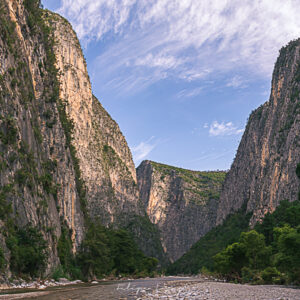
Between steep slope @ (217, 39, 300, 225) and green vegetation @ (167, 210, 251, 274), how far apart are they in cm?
885

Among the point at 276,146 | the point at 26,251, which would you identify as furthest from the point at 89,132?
the point at 26,251

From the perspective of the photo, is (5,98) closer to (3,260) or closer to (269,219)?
(3,260)

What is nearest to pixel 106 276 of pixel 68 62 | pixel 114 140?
pixel 68 62

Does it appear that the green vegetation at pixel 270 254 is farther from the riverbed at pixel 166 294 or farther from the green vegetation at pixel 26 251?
the green vegetation at pixel 26 251

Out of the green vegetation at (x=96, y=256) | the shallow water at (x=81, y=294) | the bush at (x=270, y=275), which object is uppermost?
the green vegetation at (x=96, y=256)

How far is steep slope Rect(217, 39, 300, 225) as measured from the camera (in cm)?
10494

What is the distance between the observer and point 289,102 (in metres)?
121

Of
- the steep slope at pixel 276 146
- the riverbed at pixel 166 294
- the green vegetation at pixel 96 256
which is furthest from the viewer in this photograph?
the steep slope at pixel 276 146

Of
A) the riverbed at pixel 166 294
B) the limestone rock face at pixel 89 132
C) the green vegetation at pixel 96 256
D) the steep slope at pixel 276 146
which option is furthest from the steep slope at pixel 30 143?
the steep slope at pixel 276 146

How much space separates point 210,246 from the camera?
167625 millimetres

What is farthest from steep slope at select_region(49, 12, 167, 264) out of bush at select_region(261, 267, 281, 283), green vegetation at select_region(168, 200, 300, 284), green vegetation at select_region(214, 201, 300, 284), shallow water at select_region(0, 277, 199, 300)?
shallow water at select_region(0, 277, 199, 300)

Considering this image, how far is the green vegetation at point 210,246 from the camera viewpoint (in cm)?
Result: 14762

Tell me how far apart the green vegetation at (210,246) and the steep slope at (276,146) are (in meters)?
8.85

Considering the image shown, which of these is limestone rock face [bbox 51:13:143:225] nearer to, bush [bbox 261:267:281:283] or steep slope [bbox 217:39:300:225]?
steep slope [bbox 217:39:300:225]
